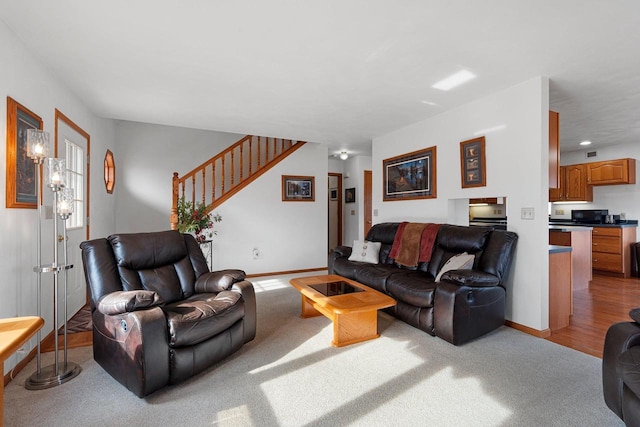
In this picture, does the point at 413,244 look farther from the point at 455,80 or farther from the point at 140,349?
the point at 140,349

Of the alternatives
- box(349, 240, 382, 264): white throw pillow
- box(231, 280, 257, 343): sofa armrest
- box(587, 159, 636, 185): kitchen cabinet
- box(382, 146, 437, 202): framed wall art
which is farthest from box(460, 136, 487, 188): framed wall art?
box(587, 159, 636, 185): kitchen cabinet

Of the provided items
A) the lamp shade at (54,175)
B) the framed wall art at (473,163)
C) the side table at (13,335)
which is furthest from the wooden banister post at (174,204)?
the framed wall art at (473,163)

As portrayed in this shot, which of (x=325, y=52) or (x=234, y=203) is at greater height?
(x=325, y=52)

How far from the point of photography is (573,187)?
21.0ft

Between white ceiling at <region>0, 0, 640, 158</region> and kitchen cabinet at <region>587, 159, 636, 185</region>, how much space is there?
6.85ft

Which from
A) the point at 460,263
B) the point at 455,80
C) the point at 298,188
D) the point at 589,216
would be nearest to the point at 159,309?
the point at 460,263

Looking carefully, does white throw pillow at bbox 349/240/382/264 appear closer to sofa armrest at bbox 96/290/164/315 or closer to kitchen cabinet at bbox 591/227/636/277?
sofa armrest at bbox 96/290/164/315

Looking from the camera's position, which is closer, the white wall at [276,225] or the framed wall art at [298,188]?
the white wall at [276,225]

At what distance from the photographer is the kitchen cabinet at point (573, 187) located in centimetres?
624

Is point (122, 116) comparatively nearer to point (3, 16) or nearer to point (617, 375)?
point (3, 16)

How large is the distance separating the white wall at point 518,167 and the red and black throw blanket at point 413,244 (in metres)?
0.59

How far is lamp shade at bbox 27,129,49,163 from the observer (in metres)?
2.17

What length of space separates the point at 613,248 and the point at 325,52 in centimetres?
604

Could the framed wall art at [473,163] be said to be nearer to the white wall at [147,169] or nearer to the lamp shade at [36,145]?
the lamp shade at [36,145]
